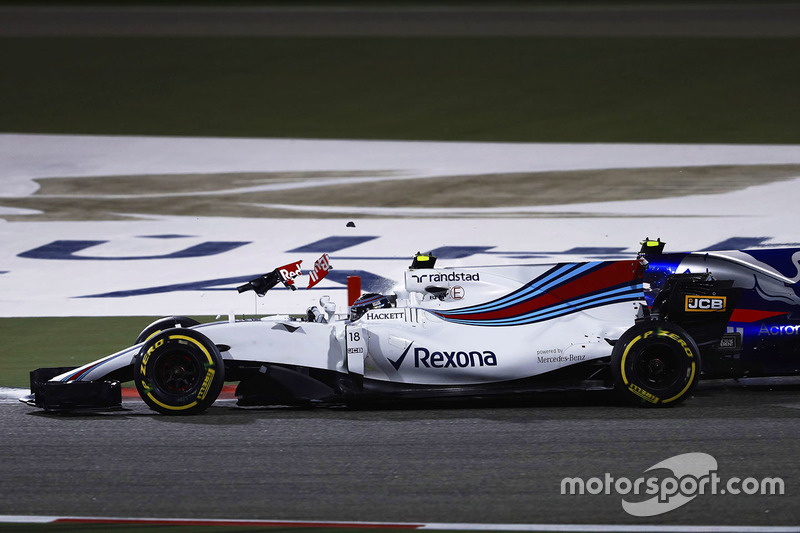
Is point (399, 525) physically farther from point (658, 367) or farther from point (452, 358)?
point (658, 367)

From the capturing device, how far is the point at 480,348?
7.82 metres

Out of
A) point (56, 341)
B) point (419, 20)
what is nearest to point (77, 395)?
point (56, 341)

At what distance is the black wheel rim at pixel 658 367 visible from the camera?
7738 millimetres

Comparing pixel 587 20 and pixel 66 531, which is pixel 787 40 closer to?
pixel 587 20

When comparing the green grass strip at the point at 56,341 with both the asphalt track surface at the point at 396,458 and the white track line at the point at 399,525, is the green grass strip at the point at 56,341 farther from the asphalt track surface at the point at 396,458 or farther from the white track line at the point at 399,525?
the white track line at the point at 399,525

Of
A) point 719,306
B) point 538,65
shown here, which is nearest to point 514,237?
point 719,306

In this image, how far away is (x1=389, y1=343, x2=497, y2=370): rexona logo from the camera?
7797 millimetres

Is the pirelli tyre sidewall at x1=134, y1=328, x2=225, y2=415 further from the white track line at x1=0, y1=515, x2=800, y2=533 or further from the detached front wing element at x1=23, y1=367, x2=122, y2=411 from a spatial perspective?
the white track line at x1=0, y1=515, x2=800, y2=533

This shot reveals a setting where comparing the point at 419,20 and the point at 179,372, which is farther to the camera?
the point at 419,20

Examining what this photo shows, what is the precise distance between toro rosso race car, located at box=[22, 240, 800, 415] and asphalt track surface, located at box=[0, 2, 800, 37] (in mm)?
19964

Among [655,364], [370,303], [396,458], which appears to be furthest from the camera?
[370,303]
